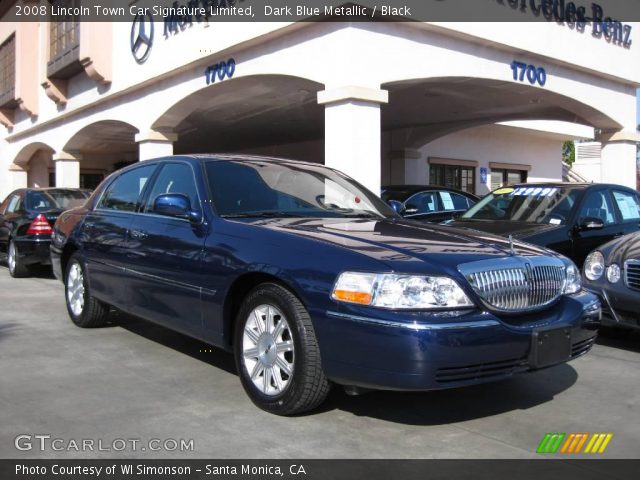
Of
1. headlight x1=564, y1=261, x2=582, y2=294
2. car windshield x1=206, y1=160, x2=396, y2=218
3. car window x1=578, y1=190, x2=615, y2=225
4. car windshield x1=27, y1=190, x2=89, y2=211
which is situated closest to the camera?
headlight x1=564, y1=261, x2=582, y2=294

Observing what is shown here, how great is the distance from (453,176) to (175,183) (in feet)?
56.7

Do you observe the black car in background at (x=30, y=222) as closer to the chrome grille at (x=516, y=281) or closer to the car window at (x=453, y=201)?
the car window at (x=453, y=201)

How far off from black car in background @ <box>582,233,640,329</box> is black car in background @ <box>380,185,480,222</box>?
172 inches

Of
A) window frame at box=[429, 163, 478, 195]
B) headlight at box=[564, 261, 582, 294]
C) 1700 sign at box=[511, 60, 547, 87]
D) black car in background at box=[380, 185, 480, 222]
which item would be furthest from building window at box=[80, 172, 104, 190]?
headlight at box=[564, 261, 582, 294]

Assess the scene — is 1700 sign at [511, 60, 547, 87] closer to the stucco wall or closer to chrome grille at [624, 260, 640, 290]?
the stucco wall

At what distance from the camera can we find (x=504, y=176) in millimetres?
23531

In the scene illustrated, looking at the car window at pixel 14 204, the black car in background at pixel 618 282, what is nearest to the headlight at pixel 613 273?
the black car in background at pixel 618 282

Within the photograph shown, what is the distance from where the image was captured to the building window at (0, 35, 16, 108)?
23.9 metres

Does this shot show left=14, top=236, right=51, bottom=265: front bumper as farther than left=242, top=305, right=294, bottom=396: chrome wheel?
Yes

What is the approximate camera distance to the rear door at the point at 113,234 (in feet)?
17.7

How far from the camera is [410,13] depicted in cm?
966

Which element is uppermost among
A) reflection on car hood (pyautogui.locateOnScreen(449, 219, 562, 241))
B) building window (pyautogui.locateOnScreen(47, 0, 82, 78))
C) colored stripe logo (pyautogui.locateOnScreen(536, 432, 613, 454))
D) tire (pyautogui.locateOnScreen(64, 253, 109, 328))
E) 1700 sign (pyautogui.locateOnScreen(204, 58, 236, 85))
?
building window (pyautogui.locateOnScreen(47, 0, 82, 78))

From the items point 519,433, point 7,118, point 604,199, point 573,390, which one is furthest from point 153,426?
point 7,118
